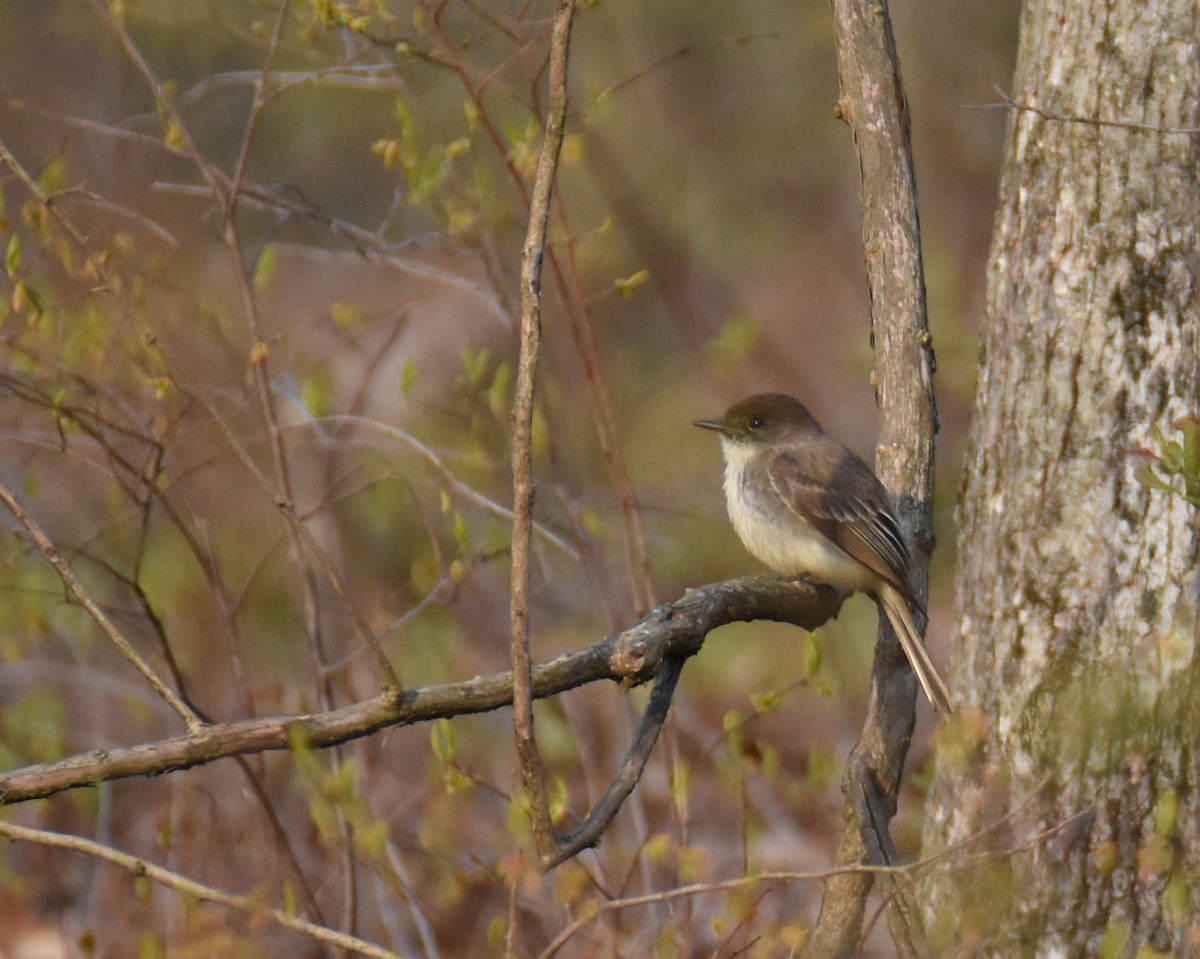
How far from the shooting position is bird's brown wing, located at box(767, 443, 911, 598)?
3.95 metres

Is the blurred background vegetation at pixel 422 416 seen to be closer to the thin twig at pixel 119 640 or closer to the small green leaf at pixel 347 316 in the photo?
the small green leaf at pixel 347 316

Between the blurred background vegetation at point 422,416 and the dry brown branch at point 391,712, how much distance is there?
9cm

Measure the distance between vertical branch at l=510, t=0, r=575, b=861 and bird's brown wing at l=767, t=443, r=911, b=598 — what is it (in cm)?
167

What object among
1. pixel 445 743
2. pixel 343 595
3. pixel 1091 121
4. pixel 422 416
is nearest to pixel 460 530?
pixel 445 743

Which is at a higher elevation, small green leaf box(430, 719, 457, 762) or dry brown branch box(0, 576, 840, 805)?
dry brown branch box(0, 576, 840, 805)

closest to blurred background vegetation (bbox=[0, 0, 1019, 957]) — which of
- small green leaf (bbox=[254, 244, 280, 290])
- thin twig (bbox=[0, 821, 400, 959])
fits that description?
small green leaf (bbox=[254, 244, 280, 290])

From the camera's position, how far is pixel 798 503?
459cm

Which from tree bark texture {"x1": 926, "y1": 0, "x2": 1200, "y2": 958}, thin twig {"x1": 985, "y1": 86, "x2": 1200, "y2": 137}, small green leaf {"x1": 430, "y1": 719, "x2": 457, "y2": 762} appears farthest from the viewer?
tree bark texture {"x1": 926, "y1": 0, "x2": 1200, "y2": 958}

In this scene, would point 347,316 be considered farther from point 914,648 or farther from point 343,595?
point 343,595

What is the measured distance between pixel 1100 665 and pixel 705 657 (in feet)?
15.0

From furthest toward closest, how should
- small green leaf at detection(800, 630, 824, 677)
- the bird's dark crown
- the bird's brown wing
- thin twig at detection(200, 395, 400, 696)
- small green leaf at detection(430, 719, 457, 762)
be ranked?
the bird's dark crown < the bird's brown wing < small green leaf at detection(800, 630, 824, 677) < small green leaf at detection(430, 719, 457, 762) < thin twig at detection(200, 395, 400, 696)

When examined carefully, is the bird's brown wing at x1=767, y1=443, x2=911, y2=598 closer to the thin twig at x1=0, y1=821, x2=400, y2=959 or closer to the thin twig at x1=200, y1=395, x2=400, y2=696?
the thin twig at x1=200, y1=395, x2=400, y2=696

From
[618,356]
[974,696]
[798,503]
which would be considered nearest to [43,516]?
[618,356]

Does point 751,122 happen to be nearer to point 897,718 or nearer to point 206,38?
point 206,38
